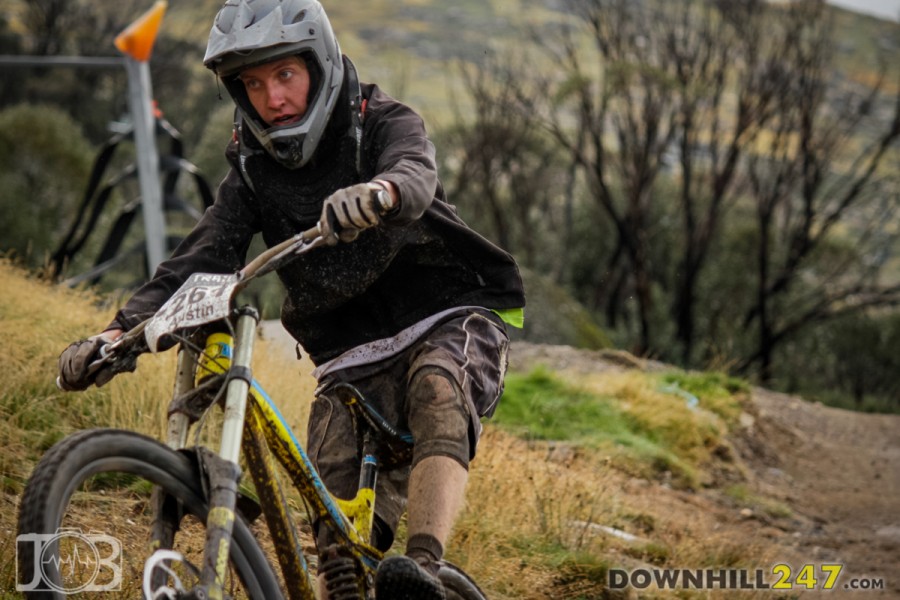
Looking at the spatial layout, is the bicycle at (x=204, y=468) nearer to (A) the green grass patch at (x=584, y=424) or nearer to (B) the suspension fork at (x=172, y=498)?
(B) the suspension fork at (x=172, y=498)

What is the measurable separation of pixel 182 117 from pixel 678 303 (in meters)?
21.0

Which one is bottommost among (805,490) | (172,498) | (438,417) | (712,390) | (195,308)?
(172,498)

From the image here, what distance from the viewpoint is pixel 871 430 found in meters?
13.7

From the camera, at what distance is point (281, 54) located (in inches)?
138

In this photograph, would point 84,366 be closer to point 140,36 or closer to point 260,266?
point 260,266

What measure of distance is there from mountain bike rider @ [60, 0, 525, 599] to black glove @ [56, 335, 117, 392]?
184 millimetres

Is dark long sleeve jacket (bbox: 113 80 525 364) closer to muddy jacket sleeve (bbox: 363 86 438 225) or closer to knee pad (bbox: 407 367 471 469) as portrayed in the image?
muddy jacket sleeve (bbox: 363 86 438 225)

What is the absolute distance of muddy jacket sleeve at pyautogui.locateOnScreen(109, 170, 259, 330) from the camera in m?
3.45

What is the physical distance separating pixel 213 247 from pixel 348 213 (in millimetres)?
938

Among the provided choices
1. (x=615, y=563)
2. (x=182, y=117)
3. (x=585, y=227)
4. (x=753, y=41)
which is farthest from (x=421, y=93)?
(x=615, y=563)

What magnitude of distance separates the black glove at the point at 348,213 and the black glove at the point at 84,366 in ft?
2.29

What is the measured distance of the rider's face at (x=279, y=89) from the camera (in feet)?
11.7

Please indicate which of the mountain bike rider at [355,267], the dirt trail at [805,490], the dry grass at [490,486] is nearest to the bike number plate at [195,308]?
the mountain bike rider at [355,267]

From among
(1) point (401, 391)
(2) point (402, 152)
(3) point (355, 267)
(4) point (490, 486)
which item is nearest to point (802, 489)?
(4) point (490, 486)
